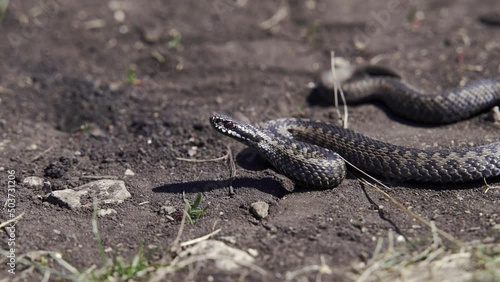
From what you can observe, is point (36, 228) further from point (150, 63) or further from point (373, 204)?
point (150, 63)

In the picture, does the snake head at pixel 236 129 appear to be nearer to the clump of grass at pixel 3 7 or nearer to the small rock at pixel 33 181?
the small rock at pixel 33 181

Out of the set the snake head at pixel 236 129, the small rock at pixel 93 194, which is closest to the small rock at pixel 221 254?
the small rock at pixel 93 194

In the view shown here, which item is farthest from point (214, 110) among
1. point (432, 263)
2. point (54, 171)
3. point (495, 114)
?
point (432, 263)

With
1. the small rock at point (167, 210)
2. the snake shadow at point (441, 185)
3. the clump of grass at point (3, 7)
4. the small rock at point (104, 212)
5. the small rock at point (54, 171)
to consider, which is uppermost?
the snake shadow at point (441, 185)

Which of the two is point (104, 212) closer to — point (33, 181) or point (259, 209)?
point (33, 181)

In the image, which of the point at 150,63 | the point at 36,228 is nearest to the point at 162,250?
the point at 36,228

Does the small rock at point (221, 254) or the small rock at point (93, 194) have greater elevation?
the small rock at point (221, 254)

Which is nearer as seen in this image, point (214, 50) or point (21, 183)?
point (21, 183)
